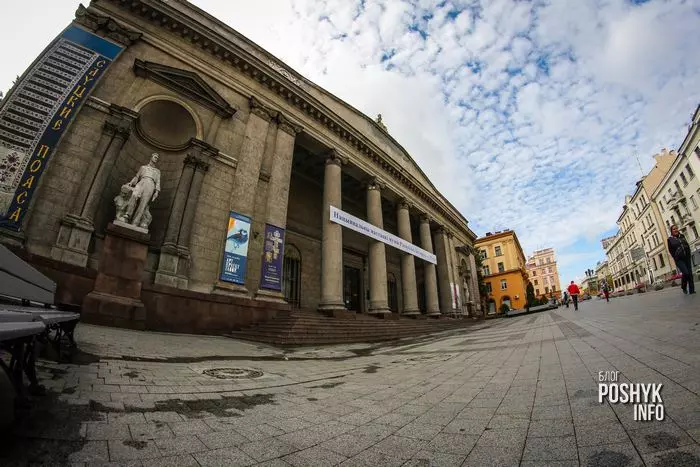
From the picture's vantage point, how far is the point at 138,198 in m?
9.84

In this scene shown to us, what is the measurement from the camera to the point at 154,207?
38.1 ft

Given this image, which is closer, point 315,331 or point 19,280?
point 19,280

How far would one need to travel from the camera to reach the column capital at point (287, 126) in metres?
15.2

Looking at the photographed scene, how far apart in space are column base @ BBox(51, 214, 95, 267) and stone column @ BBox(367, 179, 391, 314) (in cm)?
1290

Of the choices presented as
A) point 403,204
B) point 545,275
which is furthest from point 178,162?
point 545,275

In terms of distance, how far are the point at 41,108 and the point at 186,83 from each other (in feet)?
16.7

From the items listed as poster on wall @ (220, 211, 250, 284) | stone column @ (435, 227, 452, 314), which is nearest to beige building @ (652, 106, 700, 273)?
stone column @ (435, 227, 452, 314)

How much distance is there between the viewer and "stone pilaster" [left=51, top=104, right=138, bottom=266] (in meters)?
8.53

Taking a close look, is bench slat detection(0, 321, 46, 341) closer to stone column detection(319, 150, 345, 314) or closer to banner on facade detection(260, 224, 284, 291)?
banner on facade detection(260, 224, 284, 291)

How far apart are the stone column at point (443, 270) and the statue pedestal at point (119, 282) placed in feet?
74.4

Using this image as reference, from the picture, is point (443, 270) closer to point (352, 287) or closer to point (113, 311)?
point (352, 287)

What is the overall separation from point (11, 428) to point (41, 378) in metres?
1.62

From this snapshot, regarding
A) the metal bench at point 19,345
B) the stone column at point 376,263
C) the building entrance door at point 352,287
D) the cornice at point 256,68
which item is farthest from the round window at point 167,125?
the building entrance door at point 352,287

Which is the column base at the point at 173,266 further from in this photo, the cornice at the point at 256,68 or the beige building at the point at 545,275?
the beige building at the point at 545,275
